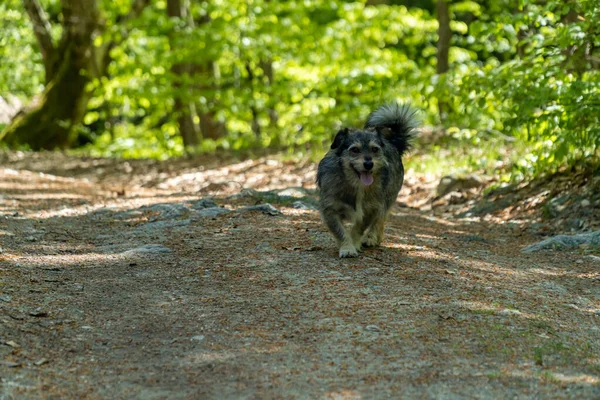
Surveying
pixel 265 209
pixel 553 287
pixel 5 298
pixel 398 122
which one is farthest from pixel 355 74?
pixel 5 298

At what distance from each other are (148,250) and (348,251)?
6.22 ft

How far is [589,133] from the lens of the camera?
27.9 feet

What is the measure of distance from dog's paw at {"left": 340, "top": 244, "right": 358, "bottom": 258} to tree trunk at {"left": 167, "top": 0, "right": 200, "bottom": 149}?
11.5 metres

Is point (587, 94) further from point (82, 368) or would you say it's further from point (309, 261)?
point (82, 368)

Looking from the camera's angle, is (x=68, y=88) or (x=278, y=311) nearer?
(x=278, y=311)

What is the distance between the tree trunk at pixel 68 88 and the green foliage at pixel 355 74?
0.80 meters

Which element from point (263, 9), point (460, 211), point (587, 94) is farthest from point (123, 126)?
point (587, 94)

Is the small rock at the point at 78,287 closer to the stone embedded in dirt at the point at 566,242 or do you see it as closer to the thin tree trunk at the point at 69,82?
the stone embedded in dirt at the point at 566,242

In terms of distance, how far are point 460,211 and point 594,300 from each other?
5.06 m

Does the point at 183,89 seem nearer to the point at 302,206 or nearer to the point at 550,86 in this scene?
the point at 302,206

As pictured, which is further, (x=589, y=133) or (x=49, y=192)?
(x=49, y=192)

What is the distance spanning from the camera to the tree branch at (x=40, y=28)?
80.8ft

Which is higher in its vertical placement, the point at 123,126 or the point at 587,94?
the point at 587,94

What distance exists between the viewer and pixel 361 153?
7301mm
